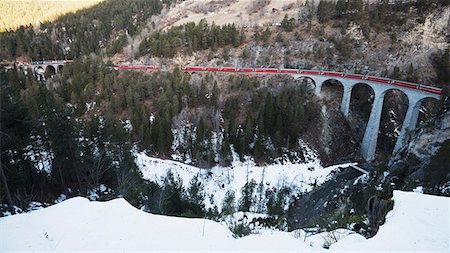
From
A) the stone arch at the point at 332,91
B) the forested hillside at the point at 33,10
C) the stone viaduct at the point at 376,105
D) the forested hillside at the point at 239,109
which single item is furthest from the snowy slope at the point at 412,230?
the forested hillside at the point at 33,10

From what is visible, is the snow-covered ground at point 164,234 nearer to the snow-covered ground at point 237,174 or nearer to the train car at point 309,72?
the snow-covered ground at point 237,174

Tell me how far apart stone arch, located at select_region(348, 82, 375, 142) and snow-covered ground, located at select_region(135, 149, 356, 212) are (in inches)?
436

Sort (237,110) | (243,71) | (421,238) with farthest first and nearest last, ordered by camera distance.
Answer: (243,71)
(237,110)
(421,238)

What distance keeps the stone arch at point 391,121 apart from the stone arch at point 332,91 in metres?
8.46

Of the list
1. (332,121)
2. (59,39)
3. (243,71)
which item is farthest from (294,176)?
(59,39)

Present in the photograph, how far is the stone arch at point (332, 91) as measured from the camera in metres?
56.9

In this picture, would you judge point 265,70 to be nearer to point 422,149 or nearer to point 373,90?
point 373,90

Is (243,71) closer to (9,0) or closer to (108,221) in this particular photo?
(108,221)

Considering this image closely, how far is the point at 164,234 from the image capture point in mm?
8820

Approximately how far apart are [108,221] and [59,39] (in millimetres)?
121892

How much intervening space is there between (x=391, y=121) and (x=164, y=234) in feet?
189

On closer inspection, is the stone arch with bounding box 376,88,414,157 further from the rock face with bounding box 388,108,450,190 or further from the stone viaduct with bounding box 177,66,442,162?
the rock face with bounding box 388,108,450,190

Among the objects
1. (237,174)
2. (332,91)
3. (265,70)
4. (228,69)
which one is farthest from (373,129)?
(228,69)

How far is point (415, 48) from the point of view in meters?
56.9
